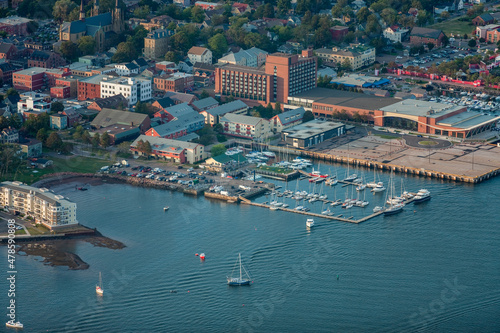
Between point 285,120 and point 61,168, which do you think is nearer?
point 61,168

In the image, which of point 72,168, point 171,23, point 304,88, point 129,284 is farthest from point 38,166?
point 171,23

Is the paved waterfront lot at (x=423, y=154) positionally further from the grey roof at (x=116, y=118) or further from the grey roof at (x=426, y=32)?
the grey roof at (x=426, y=32)

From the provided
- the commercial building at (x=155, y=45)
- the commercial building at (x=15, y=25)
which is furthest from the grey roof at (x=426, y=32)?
the commercial building at (x=15, y=25)

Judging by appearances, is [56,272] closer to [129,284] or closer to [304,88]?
[129,284]

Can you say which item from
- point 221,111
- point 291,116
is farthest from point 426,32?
point 221,111

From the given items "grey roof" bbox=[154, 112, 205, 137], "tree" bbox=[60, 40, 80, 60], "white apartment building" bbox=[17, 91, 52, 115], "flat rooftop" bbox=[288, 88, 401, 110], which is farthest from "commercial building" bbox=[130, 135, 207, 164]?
"tree" bbox=[60, 40, 80, 60]

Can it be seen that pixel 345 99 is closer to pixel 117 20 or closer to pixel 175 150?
pixel 175 150
